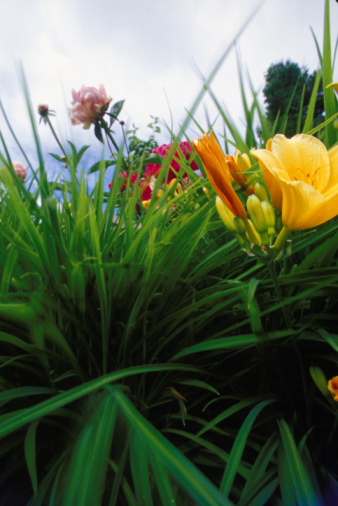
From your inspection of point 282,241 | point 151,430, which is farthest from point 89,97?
point 151,430

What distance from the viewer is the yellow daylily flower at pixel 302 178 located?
0.85ft

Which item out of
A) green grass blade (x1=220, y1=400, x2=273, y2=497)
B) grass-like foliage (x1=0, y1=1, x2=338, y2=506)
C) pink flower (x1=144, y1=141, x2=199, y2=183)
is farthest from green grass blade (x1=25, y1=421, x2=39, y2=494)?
pink flower (x1=144, y1=141, x2=199, y2=183)

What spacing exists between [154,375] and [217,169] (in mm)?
236

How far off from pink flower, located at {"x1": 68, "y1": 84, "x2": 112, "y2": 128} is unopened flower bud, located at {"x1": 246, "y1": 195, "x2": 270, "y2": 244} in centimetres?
112

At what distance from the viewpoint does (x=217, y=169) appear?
0.90ft

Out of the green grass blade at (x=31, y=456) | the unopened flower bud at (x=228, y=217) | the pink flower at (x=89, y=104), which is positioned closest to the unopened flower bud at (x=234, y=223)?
the unopened flower bud at (x=228, y=217)

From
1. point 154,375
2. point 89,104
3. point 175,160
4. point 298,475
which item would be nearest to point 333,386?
point 298,475

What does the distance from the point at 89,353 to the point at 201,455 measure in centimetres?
14

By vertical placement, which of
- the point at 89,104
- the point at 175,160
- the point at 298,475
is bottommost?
the point at 298,475

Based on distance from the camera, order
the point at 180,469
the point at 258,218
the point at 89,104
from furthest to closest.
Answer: the point at 89,104 < the point at 258,218 < the point at 180,469

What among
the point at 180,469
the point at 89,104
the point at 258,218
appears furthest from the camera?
the point at 89,104

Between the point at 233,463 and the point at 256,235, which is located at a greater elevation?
the point at 256,235

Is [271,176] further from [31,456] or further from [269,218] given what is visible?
[31,456]

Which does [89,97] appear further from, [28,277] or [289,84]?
[289,84]
